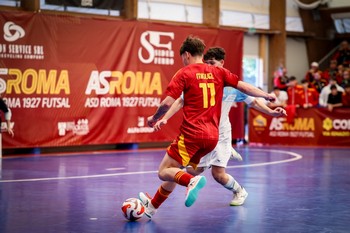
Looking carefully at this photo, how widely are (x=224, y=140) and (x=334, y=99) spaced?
13140 mm

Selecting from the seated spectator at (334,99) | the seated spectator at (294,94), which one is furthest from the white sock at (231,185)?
the seated spectator at (294,94)

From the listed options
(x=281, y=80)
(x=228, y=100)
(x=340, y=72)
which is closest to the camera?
(x=228, y=100)

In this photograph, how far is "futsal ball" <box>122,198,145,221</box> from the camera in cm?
816

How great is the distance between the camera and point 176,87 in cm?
780

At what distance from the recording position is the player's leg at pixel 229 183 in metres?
9.24

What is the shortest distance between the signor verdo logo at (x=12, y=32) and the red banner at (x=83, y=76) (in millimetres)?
26

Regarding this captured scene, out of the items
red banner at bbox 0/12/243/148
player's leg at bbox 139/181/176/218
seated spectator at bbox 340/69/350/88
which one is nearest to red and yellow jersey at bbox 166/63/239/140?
player's leg at bbox 139/181/176/218

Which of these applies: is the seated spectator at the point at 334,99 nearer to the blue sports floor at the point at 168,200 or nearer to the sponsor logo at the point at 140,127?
the blue sports floor at the point at 168,200

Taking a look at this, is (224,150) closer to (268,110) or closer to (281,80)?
(268,110)

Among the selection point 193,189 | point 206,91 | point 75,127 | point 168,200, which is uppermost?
point 206,91

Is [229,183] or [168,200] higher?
[229,183]

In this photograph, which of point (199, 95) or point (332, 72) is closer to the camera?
point (199, 95)

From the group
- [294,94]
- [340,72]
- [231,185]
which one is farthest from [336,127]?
[231,185]

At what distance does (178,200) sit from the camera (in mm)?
10047
